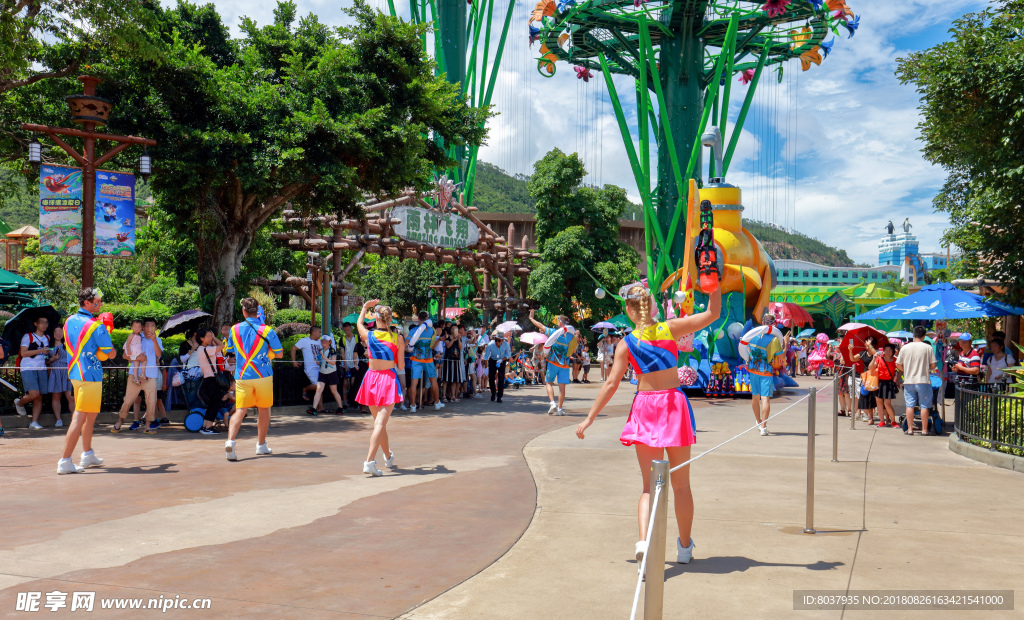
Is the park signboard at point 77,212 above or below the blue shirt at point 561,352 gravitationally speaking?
above

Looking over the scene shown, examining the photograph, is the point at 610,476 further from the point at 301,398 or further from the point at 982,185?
the point at 982,185

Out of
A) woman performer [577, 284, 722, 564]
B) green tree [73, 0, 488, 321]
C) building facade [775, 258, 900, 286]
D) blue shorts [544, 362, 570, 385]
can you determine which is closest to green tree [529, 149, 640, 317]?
green tree [73, 0, 488, 321]

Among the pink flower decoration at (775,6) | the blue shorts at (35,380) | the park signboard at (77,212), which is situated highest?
the pink flower decoration at (775,6)

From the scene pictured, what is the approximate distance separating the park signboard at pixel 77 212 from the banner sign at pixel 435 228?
8278mm

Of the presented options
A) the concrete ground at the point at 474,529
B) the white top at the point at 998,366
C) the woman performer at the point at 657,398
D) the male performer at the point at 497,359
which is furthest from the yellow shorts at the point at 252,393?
the white top at the point at 998,366

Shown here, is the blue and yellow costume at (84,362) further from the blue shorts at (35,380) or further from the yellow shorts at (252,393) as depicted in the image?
the blue shorts at (35,380)

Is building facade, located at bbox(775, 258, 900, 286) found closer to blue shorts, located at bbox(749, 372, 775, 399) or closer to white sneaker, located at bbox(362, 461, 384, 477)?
blue shorts, located at bbox(749, 372, 775, 399)

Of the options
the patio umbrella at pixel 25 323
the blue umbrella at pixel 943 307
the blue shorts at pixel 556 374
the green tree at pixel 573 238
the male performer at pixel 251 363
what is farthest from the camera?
the green tree at pixel 573 238

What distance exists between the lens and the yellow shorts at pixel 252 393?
9133mm

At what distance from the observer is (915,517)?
653 centimetres

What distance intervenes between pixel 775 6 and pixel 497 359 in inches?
505

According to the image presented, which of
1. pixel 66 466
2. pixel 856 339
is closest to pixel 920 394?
pixel 856 339

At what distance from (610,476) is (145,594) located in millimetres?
5016

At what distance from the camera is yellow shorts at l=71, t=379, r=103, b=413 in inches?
322
